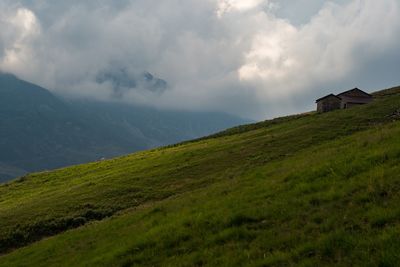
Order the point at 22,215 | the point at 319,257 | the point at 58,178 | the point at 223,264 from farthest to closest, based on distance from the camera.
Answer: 1. the point at 58,178
2. the point at 22,215
3. the point at 223,264
4. the point at 319,257

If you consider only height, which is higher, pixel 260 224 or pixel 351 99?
pixel 351 99

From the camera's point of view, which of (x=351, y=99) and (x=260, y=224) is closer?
(x=260, y=224)

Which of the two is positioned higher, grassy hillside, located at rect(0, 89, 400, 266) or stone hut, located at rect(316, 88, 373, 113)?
stone hut, located at rect(316, 88, 373, 113)

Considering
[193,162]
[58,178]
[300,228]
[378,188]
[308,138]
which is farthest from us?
[58,178]

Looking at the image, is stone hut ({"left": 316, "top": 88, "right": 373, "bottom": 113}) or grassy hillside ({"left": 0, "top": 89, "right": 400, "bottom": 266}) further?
stone hut ({"left": 316, "top": 88, "right": 373, "bottom": 113})

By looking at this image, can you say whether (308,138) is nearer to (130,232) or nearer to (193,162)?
(193,162)

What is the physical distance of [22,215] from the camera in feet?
132

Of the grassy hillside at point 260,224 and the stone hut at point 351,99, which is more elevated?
the stone hut at point 351,99

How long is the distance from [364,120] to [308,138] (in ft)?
27.3

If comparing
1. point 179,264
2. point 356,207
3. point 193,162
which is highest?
point 193,162

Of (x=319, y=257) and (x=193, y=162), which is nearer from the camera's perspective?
(x=319, y=257)

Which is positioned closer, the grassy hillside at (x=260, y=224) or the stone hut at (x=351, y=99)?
the grassy hillside at (x=260, y=224)

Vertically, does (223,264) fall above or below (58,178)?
below

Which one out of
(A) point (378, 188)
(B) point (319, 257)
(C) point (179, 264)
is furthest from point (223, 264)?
(A) point (378, 188)
